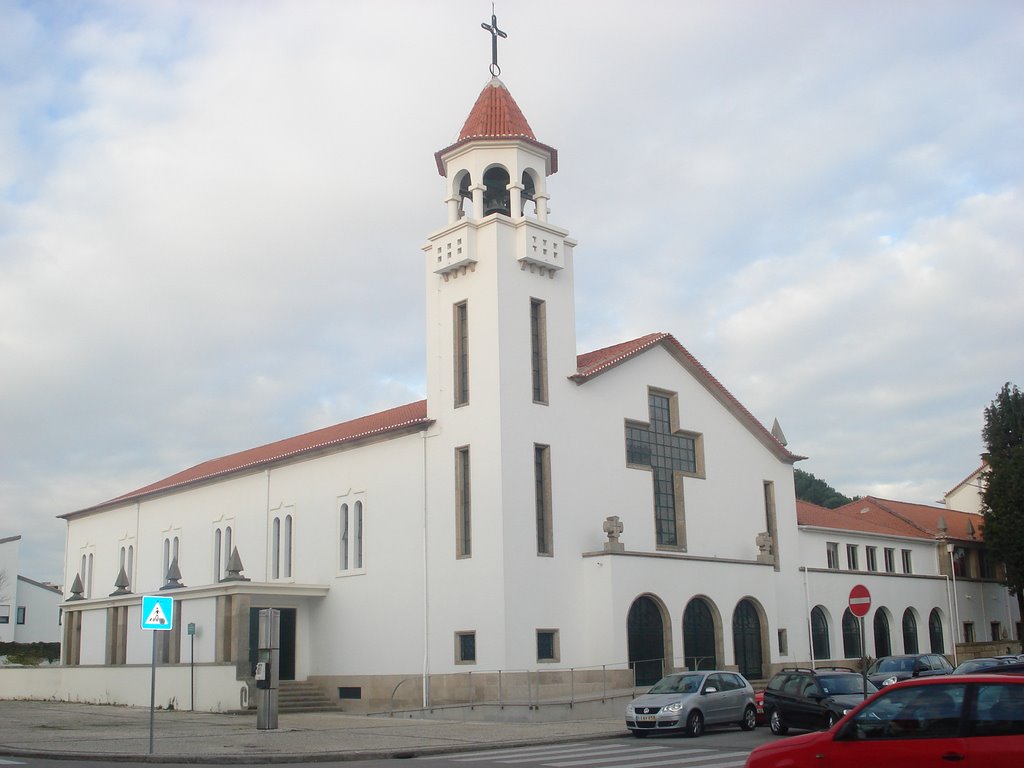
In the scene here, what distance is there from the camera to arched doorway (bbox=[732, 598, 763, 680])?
118 ft

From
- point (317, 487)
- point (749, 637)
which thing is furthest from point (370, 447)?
point (749, 637)

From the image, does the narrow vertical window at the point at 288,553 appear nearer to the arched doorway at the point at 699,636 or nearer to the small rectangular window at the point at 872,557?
the arched doorway at the point at 699,636

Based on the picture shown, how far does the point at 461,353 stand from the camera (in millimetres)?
33719

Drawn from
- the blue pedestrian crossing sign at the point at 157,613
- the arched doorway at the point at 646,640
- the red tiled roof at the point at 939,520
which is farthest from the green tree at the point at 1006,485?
the blue pedestrian crossing sign at the point at 157,613

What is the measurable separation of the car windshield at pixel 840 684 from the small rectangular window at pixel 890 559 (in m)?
26.3

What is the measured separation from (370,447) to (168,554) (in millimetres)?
15714

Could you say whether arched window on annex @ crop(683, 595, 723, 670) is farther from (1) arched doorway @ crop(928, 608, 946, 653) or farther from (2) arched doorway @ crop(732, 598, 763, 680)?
(1) arched doorway @ crop(928, 608, 946, 653)

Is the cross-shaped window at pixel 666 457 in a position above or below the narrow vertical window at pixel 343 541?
above

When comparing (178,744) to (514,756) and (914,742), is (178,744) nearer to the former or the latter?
(514,756)

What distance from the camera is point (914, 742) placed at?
9.90 m

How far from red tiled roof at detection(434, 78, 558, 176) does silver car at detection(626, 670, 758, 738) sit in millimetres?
18507

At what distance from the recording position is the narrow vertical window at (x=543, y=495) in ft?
105

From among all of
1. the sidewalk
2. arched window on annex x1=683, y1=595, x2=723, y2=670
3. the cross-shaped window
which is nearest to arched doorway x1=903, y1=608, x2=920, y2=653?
arched window on annex x1=683, y1=595, x2=723, y2=670

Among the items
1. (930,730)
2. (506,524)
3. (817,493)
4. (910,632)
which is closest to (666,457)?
(506,524)
